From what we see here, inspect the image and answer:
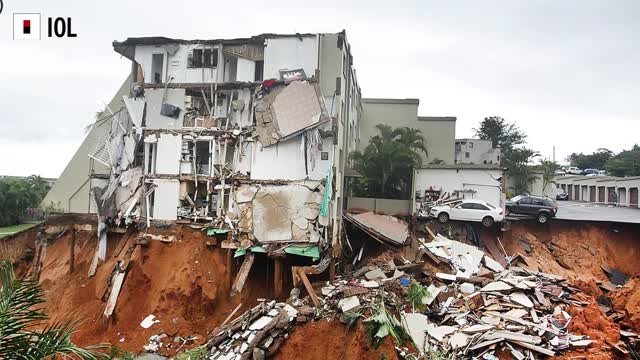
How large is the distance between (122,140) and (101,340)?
30.8 feet

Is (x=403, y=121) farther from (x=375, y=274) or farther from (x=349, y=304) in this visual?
(x=349, y=304)

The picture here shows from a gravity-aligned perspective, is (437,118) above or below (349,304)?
above

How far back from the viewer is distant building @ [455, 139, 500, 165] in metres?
39.9

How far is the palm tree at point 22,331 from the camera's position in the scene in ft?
14.6

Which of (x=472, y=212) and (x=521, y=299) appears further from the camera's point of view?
(x=472, y=212)

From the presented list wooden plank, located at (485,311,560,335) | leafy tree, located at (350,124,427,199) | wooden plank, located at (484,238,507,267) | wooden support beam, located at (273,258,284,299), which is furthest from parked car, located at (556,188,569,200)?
wooden support beam, located at (273,258,284,299)

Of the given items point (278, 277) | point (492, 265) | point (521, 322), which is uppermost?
point (492, 265)

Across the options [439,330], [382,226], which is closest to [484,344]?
[439,330]

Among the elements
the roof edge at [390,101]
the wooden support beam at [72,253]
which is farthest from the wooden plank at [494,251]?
the wooden support beam at [72,253]

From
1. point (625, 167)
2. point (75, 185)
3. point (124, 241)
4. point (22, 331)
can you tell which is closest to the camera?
point (22, 331)

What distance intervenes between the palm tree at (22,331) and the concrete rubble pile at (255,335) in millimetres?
8275

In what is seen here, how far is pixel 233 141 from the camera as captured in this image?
18.7 metres

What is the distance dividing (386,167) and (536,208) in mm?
9188

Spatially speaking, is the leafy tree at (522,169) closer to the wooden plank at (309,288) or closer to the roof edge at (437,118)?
the roof edge at (437,118)
